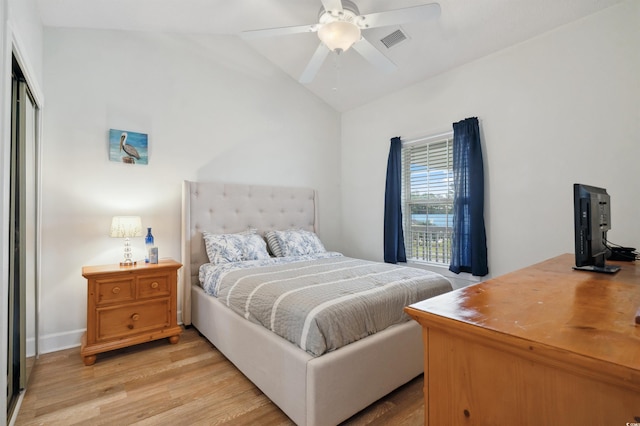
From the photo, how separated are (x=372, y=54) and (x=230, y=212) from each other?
2131mm

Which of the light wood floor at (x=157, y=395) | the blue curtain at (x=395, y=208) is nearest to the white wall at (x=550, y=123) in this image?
the blue curtain at (x=395, y=208)

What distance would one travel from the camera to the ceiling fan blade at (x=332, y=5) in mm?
1938

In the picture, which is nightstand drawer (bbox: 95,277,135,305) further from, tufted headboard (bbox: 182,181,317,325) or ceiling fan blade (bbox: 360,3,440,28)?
ceiling fan blade (bbox: 360,3,440,28)

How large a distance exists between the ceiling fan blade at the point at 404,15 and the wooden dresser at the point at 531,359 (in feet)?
5.72

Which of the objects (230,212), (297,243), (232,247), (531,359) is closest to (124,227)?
(232,247)

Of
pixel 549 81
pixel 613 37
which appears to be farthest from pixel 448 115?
pixel 613 37

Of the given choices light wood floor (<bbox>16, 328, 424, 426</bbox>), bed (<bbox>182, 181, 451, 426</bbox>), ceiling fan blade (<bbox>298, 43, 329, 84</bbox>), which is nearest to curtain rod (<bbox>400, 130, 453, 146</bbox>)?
ceiling fan blade (<bbox>298, 43, 329, 84</bbox>)

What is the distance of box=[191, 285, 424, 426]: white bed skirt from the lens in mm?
1546

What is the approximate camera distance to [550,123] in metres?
2.60

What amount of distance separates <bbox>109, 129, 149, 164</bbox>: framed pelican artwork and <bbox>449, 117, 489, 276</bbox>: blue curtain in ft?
10.2

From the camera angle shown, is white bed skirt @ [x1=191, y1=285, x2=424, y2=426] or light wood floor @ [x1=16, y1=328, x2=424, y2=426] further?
light wood floor @ [x1=16, y1=328, x2=424, y2=426]

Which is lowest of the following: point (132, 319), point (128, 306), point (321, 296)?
point (132, 319)

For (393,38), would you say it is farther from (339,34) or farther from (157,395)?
(157,395)

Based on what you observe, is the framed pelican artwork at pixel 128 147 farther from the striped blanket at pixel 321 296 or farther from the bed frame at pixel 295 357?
the striped blanket at pixel 321 296
